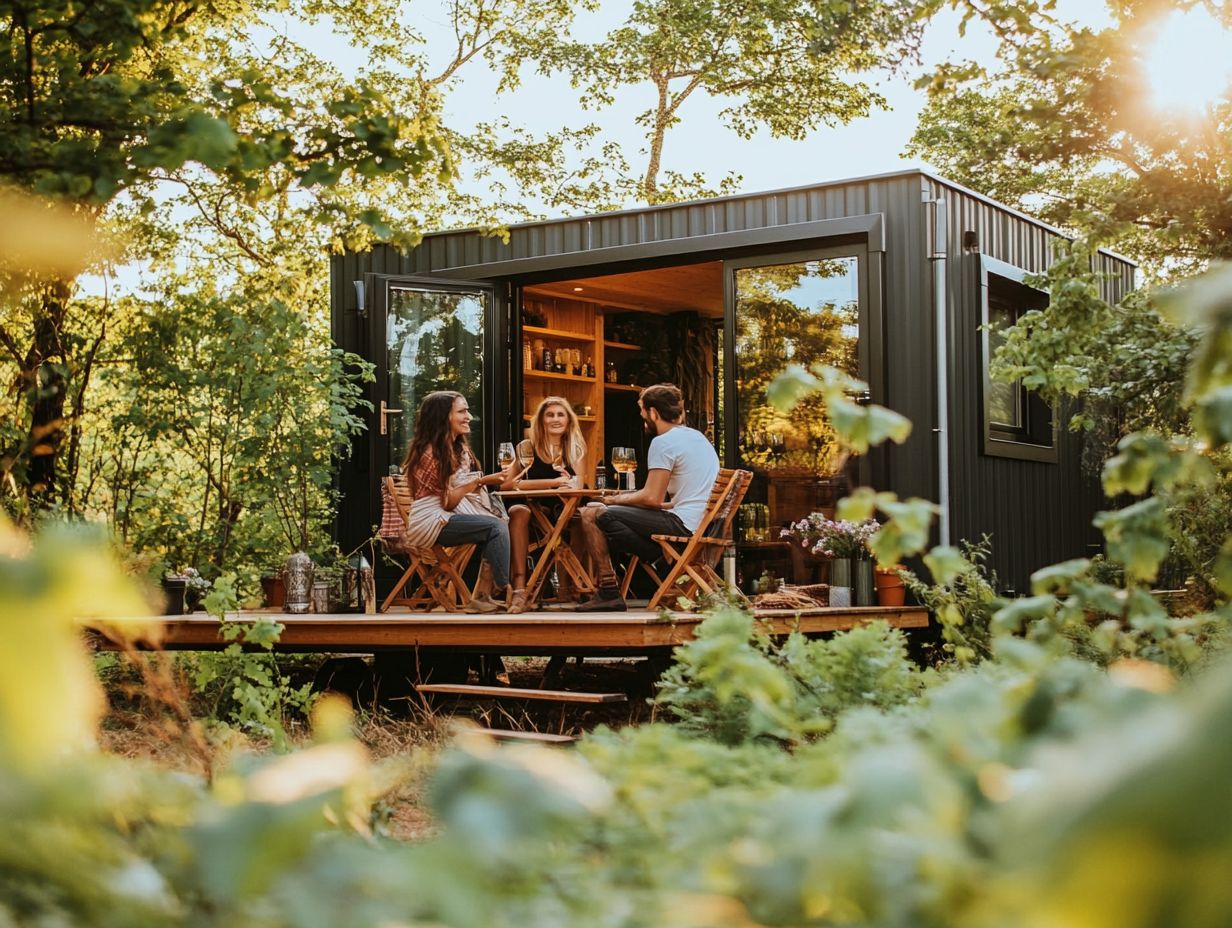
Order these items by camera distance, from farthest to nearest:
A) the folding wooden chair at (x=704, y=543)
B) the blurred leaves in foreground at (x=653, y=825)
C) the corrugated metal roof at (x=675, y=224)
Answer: the corrugated metal roof at (x=675, y=224) → the folding wooden chair at (x=704, y=543) → the blurred leaves in foreground at (x=653, y=825)

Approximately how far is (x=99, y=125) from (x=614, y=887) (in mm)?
2571

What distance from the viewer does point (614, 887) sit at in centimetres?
144

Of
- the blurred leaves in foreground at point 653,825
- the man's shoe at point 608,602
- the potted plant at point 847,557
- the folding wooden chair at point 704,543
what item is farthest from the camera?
the potted plant at point 847,557

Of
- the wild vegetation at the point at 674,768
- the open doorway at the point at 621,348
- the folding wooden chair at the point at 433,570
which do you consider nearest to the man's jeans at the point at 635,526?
the folding wooden chair at the point at 433,570

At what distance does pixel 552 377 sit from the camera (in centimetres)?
1088

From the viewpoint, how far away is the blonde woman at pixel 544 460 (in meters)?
6.56

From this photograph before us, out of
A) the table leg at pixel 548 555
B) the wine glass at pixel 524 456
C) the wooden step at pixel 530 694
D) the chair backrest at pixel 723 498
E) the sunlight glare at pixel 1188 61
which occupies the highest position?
the sunlight glare at pixel 1188 61

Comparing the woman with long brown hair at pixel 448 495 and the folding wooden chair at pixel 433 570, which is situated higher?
the woman with long brown hair at pixel 448 495

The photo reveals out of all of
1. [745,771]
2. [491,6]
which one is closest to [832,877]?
[745,771]

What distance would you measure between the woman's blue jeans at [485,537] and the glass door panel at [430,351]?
2.22 meters

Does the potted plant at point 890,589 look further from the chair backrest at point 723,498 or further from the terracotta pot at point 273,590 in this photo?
the terracotta pot at point 273,590

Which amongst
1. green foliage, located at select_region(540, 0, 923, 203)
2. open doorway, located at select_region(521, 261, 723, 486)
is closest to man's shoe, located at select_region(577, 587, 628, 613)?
open doorway, located at select_region(521, 261, 723, 486)

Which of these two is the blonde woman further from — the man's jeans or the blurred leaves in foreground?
the blurred leaves in foreground

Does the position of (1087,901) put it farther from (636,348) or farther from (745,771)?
(636,348)
